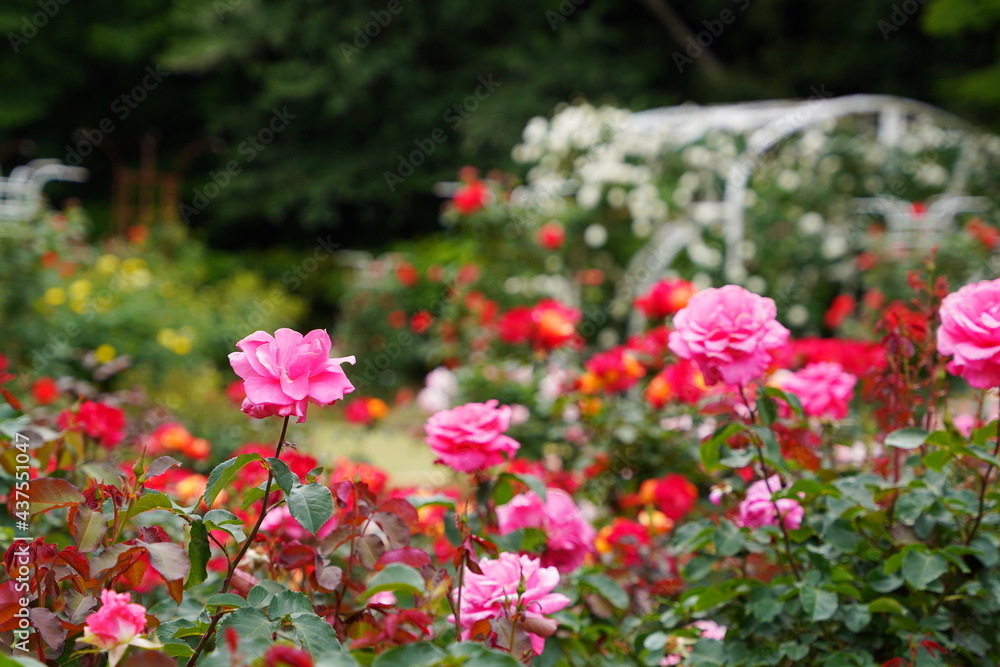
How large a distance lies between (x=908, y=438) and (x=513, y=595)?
521 millimetres

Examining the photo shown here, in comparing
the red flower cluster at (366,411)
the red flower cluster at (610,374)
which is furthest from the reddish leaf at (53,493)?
the red flower cluster at (366,411)

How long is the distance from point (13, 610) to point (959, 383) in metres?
4.57

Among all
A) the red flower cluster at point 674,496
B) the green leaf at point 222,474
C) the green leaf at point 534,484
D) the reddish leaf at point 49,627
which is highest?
the green leaf at point 222,474

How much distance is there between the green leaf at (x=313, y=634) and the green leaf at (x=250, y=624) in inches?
0.8

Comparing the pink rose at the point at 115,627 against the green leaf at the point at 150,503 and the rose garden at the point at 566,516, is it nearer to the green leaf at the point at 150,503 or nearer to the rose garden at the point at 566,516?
the rose garden at the point at 566,516

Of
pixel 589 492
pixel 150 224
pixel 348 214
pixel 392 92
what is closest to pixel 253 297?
pixel 150 224

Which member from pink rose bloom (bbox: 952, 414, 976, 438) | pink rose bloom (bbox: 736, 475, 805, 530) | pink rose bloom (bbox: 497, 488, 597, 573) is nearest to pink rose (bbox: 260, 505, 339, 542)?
pink rose bloom (bbox: 497, 488, 597, 573)

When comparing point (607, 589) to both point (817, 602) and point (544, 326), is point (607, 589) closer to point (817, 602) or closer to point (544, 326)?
point (817, 602)

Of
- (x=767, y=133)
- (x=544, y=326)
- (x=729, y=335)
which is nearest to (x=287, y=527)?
(x=729, y=335)

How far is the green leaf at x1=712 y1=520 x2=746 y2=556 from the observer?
44.7 inches

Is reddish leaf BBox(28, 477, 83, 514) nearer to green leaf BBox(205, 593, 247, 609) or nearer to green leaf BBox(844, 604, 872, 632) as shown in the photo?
green leaf BBox(205, 593, 247, 609)

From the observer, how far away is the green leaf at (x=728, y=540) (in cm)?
114

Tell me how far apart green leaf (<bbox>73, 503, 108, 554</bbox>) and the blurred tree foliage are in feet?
30.0

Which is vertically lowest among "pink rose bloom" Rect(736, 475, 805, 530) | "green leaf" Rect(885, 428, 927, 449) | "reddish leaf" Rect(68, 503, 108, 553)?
"pink rose bloom" Rect(736, 475, 805, 530)
